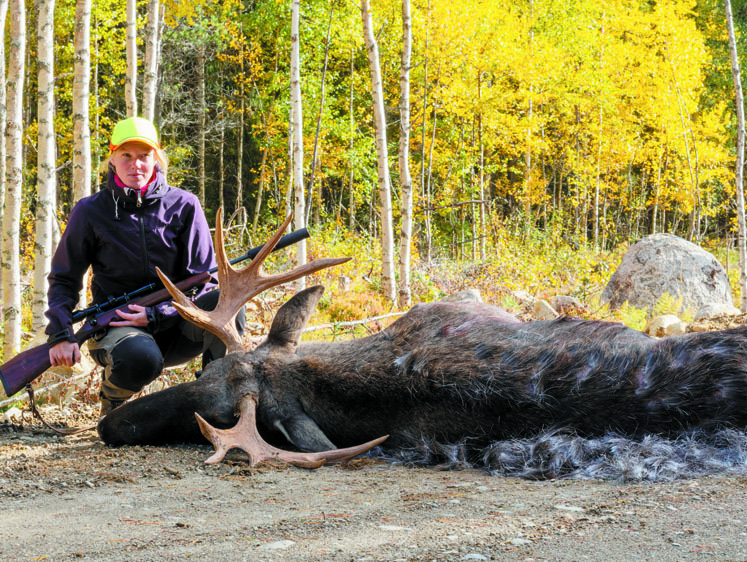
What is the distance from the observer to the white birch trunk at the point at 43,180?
7.98 metres

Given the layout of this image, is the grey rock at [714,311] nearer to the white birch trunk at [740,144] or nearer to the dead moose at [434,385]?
the white birch trunk at [740,144]

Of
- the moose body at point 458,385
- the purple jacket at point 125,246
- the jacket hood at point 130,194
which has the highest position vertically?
the jacket hood at point 130,194

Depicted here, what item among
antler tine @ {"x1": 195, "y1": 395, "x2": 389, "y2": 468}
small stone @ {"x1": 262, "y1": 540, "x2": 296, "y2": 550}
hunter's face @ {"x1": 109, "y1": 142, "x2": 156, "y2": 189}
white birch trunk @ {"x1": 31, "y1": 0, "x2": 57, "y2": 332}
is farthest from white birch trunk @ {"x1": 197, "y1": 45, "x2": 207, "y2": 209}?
small stone @ {"x1": 262, "y1": 540, "x2": 296, "y2": 550}

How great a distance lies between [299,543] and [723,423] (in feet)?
7.47

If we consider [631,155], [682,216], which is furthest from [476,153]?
[682,216]

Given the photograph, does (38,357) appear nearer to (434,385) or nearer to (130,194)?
(130,194)

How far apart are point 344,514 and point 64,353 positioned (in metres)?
2.79

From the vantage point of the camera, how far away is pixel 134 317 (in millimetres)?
4906

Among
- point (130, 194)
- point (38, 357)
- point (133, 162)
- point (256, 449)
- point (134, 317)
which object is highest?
point (133, 162)

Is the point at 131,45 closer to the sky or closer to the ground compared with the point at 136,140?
closer to the sky

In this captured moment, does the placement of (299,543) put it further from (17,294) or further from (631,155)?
(631,155)

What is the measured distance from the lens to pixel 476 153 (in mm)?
25625

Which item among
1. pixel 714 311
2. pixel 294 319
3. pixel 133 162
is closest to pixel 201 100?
pixel 714 311

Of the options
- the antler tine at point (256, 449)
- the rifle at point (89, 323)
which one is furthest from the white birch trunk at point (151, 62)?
the antler tine at point (256, 449)
